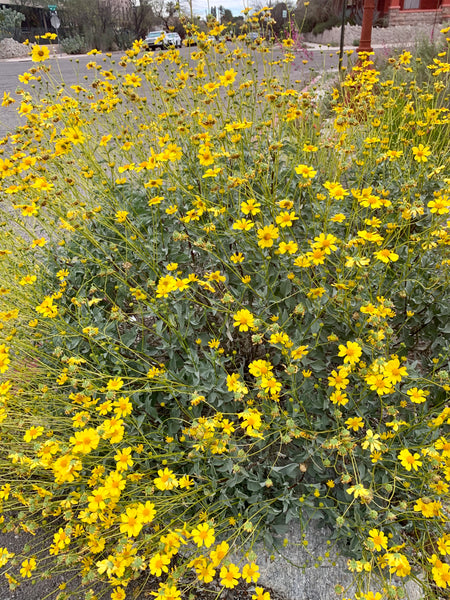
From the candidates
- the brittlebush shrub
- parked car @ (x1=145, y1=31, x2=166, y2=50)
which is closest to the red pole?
parked car @ (x1=145, y1=31, x2=166, y2=50)

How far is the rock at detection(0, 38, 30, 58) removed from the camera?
91.8ft

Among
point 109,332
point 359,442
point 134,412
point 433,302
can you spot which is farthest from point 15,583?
point 433,302

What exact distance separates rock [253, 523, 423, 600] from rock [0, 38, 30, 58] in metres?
35.0

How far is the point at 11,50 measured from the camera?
1120 inches

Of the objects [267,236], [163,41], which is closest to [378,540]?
[267,236]

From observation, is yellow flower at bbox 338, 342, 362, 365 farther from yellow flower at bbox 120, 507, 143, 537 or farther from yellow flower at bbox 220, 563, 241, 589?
yellow flower at bbox 120, 507, 143, 537

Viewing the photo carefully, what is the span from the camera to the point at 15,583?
1554mm

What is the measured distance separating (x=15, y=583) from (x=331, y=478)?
1.34 metres

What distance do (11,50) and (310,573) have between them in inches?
1428

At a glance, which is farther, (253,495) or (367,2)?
(367,2)

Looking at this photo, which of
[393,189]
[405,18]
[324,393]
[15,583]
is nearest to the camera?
[15,583]

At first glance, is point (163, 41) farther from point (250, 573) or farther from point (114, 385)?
point (250, 573)

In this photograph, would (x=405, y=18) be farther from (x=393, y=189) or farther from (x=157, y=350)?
(x=157, y=350)

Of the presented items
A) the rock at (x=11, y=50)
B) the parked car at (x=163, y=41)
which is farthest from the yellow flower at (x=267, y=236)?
the rock at (x=11, y=50)
